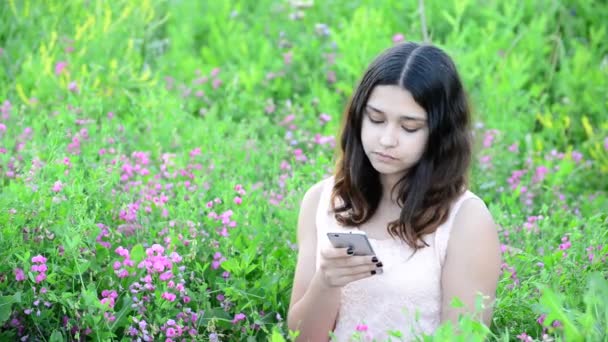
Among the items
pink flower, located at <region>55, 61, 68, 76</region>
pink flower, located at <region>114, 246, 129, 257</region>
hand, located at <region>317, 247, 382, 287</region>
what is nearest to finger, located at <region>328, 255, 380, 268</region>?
hand, located at <region>317, 247, 382, 287</region>

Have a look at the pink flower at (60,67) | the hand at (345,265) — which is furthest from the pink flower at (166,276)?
the pink flower at (60,67)

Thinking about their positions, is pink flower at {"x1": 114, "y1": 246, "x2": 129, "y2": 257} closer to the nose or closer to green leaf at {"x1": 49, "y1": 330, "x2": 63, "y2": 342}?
green leaf at {"x1": 49, "y1": 330, "x2": 63, "y2": 342}

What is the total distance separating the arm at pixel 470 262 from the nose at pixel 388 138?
263 mm

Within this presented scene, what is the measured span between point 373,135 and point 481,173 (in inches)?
67.4

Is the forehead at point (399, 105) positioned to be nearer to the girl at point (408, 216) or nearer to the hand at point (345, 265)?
the girl at point (408, 216)

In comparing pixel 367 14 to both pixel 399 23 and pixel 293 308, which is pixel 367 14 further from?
pixel 293 308

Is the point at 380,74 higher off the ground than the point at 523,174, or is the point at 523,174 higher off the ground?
the point at 380,74

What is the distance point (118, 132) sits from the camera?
13.7ft

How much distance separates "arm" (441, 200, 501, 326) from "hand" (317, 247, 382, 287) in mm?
223

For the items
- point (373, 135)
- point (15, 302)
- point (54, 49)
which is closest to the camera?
point (373, 135)

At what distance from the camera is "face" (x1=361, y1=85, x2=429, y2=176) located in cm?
256

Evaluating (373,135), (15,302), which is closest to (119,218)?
(15,302)

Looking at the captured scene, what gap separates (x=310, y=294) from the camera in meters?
2.61

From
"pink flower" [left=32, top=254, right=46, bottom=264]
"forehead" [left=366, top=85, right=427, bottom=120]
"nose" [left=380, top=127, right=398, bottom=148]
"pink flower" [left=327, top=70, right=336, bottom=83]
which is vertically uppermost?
"forehead" [left=366, top=85, right=427, bottom=120]
